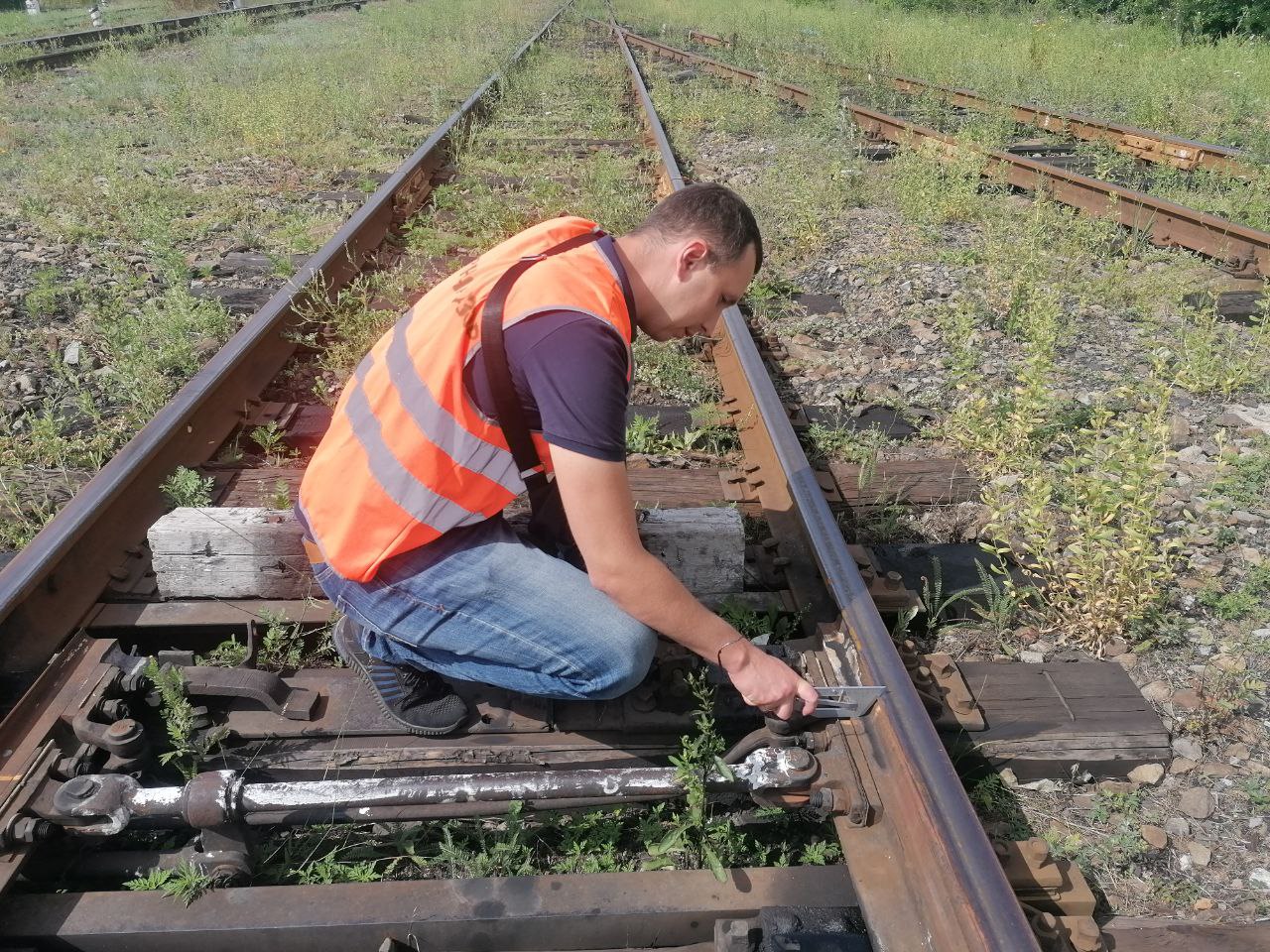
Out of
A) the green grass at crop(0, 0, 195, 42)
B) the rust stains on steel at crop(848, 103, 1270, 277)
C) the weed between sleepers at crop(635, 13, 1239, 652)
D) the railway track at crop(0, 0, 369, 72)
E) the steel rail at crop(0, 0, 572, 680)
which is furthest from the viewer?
the green grass at crop(0, 0, 195, 42)

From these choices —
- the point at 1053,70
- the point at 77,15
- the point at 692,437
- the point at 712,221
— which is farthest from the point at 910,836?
the point at 77,15

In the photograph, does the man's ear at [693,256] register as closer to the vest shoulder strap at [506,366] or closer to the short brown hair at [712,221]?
the short brown hair at [712,221]

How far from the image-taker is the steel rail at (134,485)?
94.9 inches

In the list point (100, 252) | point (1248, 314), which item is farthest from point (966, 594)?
point (100, 252)

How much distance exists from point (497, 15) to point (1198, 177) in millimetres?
16553

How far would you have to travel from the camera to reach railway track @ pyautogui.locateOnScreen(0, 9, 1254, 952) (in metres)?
1.78

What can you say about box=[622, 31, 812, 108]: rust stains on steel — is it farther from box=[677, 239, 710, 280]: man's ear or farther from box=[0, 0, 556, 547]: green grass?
box=[677, 239, 710, 280]: man's ear

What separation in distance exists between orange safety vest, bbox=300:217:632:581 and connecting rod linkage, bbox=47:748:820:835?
1.61ft

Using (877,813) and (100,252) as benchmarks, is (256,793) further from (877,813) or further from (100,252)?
(100,252)

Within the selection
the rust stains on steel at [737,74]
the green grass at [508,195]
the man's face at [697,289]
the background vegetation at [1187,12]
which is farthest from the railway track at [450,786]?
the background vegetation at [1187,12]

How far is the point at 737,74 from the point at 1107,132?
537 centimetres

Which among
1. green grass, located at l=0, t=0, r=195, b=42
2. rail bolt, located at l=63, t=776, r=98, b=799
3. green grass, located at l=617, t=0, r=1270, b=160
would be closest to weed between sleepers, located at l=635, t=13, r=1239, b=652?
rail bolt, located at l=63, t=776, r=98, b=799

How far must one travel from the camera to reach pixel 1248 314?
4.83 metres

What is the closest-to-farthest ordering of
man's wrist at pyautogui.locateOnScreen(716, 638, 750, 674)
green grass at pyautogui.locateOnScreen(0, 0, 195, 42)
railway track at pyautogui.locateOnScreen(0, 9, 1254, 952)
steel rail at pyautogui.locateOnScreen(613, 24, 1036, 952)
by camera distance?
steel rail at pyautogui.locateOnScreen(613, 24, 1036, 952), railway track at pyautogui.locateOnScreen(0, 9, 1254, 952), man's wrist at pyautogui.locateOnScreen(716, 638, 750, 674), green grass at pyautogui.locateOnScreen(0, 0, 195, 42)
